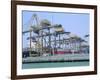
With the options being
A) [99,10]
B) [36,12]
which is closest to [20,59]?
[36,12]

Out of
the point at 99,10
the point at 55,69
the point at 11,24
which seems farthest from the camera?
the point at 99,10

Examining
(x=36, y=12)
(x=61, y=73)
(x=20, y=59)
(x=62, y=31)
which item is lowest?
(x=61, y=73)

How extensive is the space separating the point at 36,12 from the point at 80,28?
46cm

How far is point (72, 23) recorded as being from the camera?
1.84 metres

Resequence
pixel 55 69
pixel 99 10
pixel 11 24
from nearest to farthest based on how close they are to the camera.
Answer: pixel 11 24 → pixel 55 69 → pixel 99 10

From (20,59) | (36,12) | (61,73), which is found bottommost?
(61,73)

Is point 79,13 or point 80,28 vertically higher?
point 79,13

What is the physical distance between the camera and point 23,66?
5.54 feet

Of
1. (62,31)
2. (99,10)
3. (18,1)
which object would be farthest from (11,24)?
(99,10)

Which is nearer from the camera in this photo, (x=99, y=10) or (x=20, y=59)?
(x=20, y=59)

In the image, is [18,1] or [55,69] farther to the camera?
[55,69]

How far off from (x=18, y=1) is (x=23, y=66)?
562mm

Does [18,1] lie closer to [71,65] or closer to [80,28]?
[80,28]

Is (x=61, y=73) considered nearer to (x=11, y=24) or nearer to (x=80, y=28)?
(x=80, y=28)
